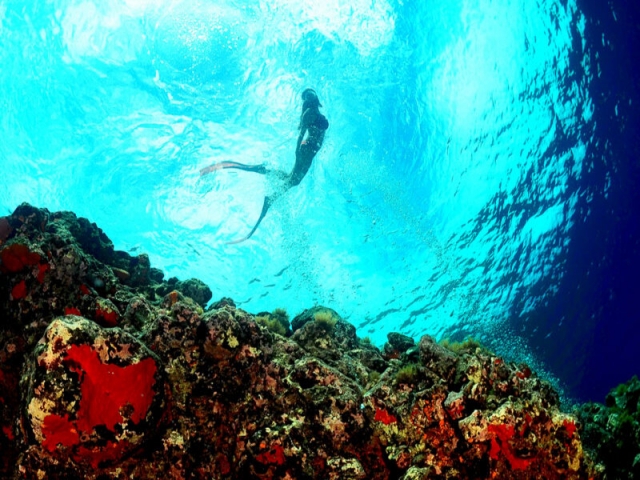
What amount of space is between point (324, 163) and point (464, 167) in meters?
7.66

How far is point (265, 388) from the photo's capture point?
3.66 meters

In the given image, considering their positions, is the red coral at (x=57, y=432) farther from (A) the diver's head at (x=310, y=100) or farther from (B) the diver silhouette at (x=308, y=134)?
(A) the diver's head at (x=310, y=100)

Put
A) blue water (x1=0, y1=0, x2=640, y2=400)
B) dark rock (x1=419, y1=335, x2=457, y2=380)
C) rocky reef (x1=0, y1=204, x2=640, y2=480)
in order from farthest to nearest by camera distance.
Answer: blue water (x1=0, y1=0, x2=640, y2=400) → dark rock (x1=419, y1=335, x2=457, y2=380) → rocky reef (x1=0, y1=204, x2=640, y2=480)

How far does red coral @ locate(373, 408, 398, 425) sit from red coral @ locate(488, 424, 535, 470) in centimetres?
90

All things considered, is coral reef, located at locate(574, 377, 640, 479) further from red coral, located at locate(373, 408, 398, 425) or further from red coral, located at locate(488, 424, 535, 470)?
red coral, located at locate(373, 408, 398, 425)

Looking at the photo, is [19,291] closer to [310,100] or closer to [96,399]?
[96,399]

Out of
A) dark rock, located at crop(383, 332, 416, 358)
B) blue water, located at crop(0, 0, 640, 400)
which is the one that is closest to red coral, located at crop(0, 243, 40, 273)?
dark rock, located at crop(383, 332, 416, 358)

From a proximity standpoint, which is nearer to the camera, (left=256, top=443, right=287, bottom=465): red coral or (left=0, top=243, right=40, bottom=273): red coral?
(left=256, top=443, right=287, bottom=465): red coral

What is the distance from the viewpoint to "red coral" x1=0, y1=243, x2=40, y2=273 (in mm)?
4164

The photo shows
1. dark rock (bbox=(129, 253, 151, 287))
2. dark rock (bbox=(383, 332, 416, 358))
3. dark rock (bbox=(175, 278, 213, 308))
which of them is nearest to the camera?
dark rock (bbox=(383, 332, 416, 358))

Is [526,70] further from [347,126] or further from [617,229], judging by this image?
[617,229]

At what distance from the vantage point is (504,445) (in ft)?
9.21

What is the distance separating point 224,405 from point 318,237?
18.5 m

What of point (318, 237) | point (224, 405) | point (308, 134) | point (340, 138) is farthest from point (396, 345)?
point (318, 237)
